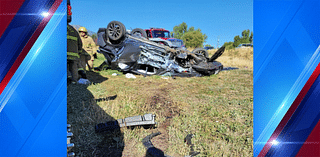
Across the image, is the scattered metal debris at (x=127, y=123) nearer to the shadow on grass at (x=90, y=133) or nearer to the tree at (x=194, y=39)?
the shadow on grass at (x=90, y=133)

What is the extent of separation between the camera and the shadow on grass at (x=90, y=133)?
98.6 inches

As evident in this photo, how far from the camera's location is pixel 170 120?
3.58m

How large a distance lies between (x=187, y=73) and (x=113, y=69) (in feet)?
11.5

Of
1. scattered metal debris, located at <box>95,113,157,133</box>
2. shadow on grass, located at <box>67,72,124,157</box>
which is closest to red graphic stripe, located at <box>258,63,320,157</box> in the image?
shadow on grass, located at <box>67,72,124,157</box>

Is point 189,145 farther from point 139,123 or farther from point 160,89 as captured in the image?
point 160,89

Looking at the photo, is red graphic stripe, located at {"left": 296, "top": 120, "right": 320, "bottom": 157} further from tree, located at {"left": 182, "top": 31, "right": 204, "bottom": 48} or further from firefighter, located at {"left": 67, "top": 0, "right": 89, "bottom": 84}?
tree, located at {"left": 182, "top": 31, "right": 204, "bottom": 48}

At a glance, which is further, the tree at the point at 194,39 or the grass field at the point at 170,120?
the tree at the point at 194,39

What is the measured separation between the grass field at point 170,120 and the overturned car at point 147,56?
249cm

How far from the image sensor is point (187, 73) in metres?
8.16

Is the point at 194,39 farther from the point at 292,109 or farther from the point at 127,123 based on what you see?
the point at 292,109

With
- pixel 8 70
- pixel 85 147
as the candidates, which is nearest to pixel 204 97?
pixel 85 147

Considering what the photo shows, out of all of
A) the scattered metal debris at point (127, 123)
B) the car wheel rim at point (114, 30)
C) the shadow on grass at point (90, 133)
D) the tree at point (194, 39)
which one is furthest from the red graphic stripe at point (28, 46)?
the tree at point (194, 39)

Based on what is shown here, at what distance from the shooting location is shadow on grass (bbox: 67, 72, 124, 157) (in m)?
2.50

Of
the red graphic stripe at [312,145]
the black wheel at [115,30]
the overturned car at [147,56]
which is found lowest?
the red graphic stripe at [312,145]
